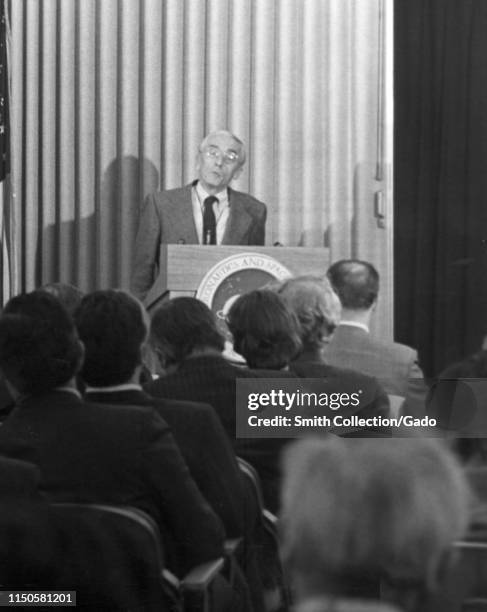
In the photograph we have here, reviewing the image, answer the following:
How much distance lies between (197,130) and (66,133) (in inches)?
10.4

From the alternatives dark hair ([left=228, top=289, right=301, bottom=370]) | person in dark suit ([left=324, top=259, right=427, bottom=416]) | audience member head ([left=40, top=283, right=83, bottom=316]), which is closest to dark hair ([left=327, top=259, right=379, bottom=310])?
person in dark suit ([left=324, top=259, right=427, bottom=416])

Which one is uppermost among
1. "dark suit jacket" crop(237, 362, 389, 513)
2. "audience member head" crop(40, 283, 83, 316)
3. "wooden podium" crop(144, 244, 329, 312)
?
Answer: "wooden podium" crop(144, 244, 329, 312)

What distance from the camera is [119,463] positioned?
2346 mm

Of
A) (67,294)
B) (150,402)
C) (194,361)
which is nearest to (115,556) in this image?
(150,402)

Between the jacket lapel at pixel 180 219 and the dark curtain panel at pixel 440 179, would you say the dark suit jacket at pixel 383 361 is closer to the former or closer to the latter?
the dark curtain panel at pixel 440 179

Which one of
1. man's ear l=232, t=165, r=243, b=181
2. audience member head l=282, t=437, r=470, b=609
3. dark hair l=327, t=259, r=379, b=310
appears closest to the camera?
audience member head l=282, t=437, r=470, b=609

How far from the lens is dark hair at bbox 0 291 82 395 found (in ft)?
7.79

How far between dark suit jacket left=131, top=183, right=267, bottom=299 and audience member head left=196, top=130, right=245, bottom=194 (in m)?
0.03

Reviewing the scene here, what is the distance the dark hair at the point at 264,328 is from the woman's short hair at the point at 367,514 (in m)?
0.78

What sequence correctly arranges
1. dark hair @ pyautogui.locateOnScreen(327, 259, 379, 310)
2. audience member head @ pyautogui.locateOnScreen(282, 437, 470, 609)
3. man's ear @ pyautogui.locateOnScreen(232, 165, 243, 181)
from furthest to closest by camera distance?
man's ear @ pyautogui.locateOnScreen(232, 165, 243, 181) < dark hair @ pyautogui.locateOnScreen(327, 259, 379, 310) < audience member head @ pyautogui.locateOnScreen(282, 437, 470, 609)

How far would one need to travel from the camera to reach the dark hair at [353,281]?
7.50 ft

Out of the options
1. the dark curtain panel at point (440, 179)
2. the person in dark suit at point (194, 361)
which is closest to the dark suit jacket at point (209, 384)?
the person in dark suit at point (194, 361)

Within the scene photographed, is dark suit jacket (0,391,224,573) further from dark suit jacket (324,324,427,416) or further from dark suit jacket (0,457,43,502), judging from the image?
dark suit jacket (324,324,427,416)

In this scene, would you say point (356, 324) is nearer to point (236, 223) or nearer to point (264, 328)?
point (264, 328)
